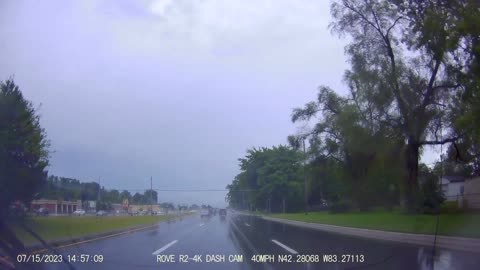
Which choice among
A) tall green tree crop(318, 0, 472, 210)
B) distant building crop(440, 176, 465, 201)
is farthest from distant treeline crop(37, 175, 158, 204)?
distant building crop(440, 176, 465, 201)

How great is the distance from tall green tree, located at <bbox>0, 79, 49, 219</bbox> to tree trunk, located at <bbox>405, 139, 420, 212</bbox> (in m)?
27.8

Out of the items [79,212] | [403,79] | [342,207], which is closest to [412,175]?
[403,79]

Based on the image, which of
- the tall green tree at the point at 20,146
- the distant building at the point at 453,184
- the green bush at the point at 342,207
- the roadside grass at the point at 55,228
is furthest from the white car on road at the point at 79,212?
the distant building at the point at 453,184

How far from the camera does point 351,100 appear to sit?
49438 millimetres

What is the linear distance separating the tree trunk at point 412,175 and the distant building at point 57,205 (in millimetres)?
24678

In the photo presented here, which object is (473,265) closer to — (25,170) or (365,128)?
(25,170)

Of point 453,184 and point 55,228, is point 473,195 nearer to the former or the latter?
point 453,184

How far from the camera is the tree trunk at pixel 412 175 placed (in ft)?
124

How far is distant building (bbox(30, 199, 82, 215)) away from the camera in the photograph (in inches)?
638

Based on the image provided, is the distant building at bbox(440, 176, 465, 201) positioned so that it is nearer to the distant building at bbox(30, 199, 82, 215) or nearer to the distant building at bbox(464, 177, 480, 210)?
the distant building at bbox(464, 177, 480, 210)

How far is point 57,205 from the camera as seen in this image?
18.7 meters

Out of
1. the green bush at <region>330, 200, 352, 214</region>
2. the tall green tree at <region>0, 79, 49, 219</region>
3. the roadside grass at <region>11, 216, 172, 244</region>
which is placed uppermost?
the tall green tree at <region>0, 79, 49, 219</region>

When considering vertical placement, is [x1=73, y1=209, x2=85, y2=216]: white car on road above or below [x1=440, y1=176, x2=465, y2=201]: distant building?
below

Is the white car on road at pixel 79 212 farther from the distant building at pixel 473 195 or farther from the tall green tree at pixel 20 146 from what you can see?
the distant building at pixel 473 195
